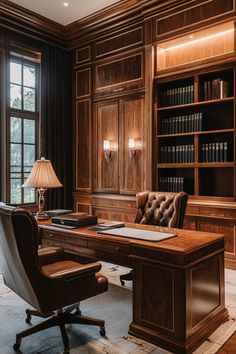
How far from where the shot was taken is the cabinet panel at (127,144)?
15.2 ft

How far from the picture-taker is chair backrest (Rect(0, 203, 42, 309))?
1755 millimetres

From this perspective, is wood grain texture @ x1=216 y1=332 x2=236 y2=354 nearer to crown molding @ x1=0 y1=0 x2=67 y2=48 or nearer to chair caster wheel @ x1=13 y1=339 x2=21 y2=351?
chair caster wheel @ x1=13 y1=339 x2=21 y2=351

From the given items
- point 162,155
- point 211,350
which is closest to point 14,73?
point 162,155

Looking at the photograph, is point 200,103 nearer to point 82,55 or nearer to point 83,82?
point 83,82

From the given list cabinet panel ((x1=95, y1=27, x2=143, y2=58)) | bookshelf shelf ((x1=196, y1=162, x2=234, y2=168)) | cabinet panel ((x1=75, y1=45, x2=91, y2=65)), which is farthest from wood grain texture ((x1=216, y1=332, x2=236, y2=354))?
cabinet panel ((x1=75, y1=45, x2=91, y2=65))

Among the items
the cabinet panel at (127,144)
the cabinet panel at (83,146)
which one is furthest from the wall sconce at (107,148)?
the cabinet panel at (83,146)

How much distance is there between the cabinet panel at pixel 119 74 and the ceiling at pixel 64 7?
0.76 m

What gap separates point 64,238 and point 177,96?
2.64 m

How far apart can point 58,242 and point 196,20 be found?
3.13 meters

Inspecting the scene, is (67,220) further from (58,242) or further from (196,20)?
(196,20)

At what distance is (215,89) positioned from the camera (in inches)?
155

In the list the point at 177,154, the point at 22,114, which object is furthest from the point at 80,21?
the point at 177,154

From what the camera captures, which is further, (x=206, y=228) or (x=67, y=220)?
(x=206, y=228)

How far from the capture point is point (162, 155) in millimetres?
4441
